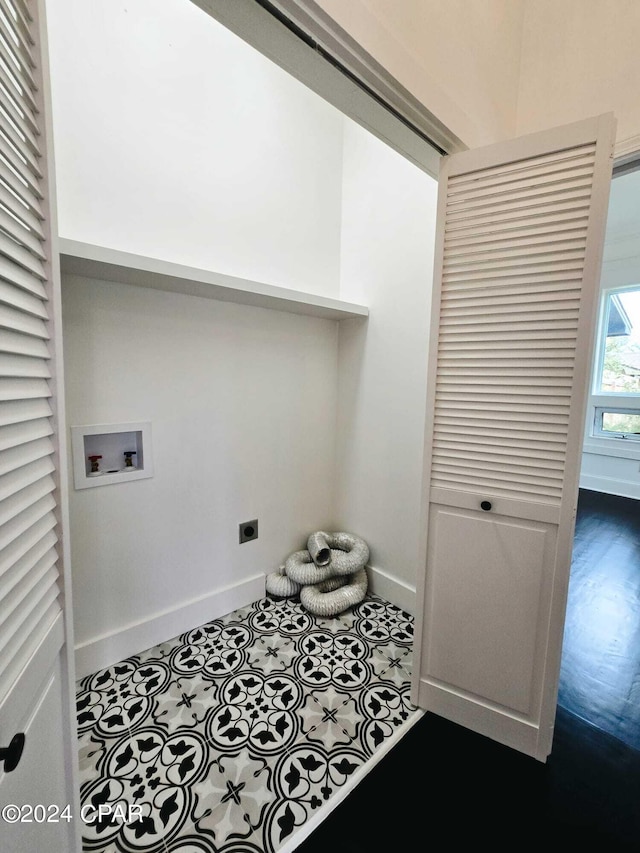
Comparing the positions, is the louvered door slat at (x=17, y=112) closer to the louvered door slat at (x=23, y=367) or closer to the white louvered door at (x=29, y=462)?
the white louvered door at (x=29, y=462)

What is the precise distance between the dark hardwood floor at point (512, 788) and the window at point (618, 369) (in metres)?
3.78

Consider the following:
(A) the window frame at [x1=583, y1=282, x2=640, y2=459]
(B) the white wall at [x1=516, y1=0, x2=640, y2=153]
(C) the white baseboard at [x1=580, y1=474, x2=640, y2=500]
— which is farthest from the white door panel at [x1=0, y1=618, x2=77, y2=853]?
(C) the white baseboard at [x1=580, y1=474, x2=640, y2=500]

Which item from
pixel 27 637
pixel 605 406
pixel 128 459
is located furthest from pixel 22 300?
pixel 605 406

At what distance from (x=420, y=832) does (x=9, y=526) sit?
138cm

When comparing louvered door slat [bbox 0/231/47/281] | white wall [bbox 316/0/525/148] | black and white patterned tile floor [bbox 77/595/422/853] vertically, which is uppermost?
white wall [bbox 316/0/525/148]

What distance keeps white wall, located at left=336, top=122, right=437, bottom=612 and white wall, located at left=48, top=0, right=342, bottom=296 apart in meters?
0.22

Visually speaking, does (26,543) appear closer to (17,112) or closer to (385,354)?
(17,112)

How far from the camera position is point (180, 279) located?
1.54 m

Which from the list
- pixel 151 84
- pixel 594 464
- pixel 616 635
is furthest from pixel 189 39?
pixel 594 464

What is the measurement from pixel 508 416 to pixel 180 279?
1353mm

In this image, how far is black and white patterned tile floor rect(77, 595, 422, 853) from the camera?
3.61 feet

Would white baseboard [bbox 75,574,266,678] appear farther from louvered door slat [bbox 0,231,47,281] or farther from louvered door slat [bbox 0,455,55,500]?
louvered door slat [bbox 0,231,47,281]

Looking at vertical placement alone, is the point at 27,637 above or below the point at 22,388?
below

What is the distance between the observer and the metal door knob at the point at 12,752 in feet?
1.72
